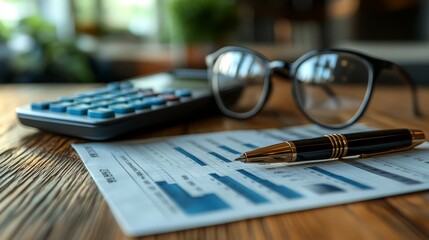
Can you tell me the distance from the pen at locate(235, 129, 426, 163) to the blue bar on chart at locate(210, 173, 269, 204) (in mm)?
24

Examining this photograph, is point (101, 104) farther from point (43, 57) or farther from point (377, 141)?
point (43, 57)

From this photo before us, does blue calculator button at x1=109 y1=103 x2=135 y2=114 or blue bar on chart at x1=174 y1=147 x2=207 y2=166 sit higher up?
blue calculator button at x1=109 y1=103 x2=135 y2=114

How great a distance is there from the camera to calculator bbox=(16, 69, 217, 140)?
387 mm

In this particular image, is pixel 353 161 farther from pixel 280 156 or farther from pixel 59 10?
pixel 59 10

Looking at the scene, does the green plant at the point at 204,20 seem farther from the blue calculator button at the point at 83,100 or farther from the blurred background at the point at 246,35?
the blue calculator button at the point at 83,100

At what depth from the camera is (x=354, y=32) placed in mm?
2287

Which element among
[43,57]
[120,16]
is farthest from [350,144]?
[120,16]

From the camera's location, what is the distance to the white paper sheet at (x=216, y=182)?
0.22 metres

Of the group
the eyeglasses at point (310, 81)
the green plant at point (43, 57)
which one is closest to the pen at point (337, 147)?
the eyeglasses at point (310, 81)

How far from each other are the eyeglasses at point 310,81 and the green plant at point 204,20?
2.40 feet

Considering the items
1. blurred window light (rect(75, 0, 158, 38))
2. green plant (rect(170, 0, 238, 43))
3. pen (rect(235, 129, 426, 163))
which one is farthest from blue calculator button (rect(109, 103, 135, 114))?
blurred window light (rect(75, 0, 158, 38))

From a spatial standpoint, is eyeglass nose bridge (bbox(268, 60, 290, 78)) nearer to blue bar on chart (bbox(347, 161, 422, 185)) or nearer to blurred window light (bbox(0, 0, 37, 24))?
blue bar on chart (bbox(347, 161, 422, 185))

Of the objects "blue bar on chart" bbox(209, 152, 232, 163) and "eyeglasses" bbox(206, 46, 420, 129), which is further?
"eyeglasses" bbox(206, 46, 420, 129)

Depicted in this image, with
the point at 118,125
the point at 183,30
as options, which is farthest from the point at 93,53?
the point at 118,125
